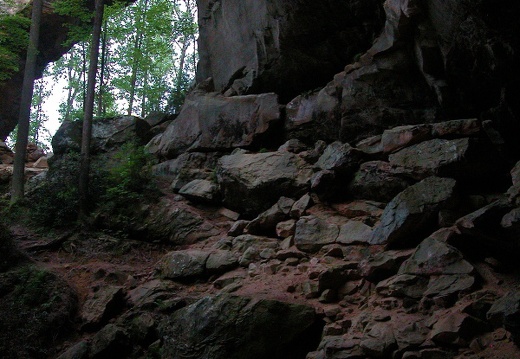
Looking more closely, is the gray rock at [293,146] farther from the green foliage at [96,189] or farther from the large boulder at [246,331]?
the large boulder at [246,331]

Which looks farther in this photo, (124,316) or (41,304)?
(41,304)

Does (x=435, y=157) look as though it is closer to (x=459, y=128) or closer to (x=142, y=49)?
(x=459, y=128)

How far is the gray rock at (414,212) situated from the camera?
7.04 metres

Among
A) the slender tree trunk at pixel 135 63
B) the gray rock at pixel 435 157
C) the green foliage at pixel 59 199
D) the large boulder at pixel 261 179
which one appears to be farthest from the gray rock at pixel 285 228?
the slender tree trunk at pixel 135 63

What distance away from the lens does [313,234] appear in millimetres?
8570

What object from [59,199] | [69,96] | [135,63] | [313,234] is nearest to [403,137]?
[313,234]

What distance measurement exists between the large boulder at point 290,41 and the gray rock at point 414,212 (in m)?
6.35

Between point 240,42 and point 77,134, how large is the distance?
7495 millimetres

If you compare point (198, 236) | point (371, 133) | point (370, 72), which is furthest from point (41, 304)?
point (370, 72)

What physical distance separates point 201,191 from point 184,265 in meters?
3.24

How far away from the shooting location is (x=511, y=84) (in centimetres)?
779

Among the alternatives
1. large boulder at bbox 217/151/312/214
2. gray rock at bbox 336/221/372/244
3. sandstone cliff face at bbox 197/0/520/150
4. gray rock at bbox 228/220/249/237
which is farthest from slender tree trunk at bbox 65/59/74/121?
gray rock at bbox 336/221/372/244

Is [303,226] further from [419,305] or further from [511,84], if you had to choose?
[511,84]

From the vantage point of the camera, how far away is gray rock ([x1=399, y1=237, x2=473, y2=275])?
19.7 ft
